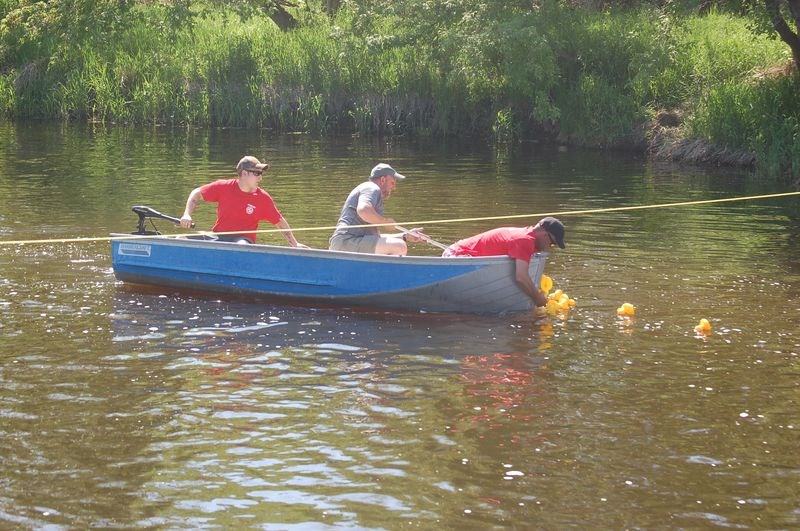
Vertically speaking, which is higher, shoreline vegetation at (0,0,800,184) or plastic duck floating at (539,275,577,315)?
shoreline vegetation at (0,0,800,184)

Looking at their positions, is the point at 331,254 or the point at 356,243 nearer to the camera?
the point at 331,254

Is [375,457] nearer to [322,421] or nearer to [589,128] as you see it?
[322,421]

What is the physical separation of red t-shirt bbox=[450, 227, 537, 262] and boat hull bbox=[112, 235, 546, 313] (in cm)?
10

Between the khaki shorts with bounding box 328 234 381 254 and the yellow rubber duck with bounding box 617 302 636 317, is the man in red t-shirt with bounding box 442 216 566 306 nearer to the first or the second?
the yellow rubber duck with bounding box 617 302 636 317

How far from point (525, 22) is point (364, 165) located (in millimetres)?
4520

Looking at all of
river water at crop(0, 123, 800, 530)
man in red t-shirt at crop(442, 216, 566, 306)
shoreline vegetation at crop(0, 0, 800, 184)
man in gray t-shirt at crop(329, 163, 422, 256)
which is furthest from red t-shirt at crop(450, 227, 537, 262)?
shoreline vegetation at crop(0, 0, 800, 184)

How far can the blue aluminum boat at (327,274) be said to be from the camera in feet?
35.4

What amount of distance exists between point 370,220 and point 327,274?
2.13 ft

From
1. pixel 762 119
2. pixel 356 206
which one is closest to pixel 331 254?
pixel 356 206

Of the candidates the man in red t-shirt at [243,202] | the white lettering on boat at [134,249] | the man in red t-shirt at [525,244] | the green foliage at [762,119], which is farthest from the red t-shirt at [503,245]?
the green foliage at [762,119]

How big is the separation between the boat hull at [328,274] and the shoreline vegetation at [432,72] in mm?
10591

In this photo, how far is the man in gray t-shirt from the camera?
1116cm

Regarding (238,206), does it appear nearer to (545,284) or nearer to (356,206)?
(356,206)

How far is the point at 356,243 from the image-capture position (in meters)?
11.5
